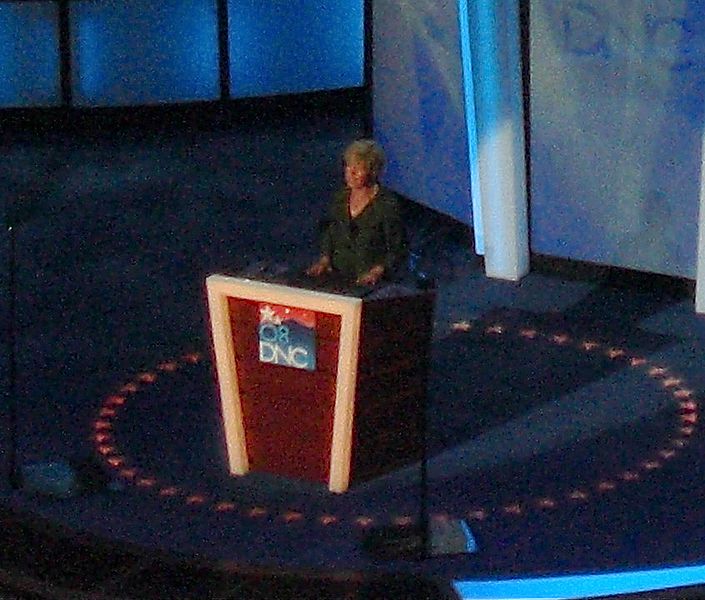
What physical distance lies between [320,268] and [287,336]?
567 mm

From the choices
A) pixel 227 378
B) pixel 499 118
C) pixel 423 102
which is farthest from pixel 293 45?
pixel 227 378

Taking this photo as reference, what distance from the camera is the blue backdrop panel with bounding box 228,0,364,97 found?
14656 millimetres

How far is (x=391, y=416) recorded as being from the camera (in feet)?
21.3

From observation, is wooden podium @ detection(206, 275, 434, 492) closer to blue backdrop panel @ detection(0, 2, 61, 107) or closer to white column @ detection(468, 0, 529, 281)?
white column @ detection(468, 0, 529, 281)

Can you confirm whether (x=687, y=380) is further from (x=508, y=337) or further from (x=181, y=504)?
(x=181, y=504)

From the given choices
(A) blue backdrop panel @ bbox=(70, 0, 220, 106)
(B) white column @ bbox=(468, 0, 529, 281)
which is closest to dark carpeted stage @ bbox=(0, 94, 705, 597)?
(B) white column @ bbox=(468, 0, 529, 281)

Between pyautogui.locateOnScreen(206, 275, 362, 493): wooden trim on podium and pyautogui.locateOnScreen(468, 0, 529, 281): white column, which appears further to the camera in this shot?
pyautogui.locateOnScreen(468, 0, 529, 281): white column

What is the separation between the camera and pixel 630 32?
8.80 meters

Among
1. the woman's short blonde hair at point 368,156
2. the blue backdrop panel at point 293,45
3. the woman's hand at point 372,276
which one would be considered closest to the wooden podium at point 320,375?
the woman's hand at point 372,276

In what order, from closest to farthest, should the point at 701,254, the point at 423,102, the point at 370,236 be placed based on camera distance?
the point at 370,236
the point at 701,254
the point at 423,102

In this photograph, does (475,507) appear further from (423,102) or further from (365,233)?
(423,102)

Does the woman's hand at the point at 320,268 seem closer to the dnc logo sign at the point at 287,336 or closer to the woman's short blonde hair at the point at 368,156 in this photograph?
the dnc logo sign at the point at 287,336

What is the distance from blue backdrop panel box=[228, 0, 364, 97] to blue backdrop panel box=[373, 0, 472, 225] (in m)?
3.38

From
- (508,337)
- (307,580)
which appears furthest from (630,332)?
(307,580)
